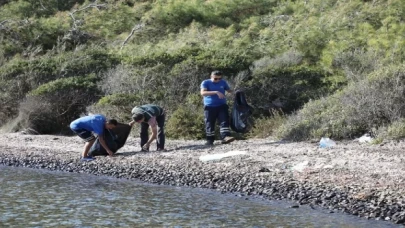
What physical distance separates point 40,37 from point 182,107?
40.1ft

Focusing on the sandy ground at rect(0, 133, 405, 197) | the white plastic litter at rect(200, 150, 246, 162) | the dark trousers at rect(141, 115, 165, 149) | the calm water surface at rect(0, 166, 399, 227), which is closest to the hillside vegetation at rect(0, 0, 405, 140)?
the sandy ground at rect(0, 133, 405, 197)

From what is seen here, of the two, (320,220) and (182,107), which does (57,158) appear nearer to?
(182,107)

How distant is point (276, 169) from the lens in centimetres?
1307

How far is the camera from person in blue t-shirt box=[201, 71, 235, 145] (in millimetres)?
15461

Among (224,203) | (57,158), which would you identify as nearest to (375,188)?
(224,203)

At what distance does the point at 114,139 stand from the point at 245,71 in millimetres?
5704

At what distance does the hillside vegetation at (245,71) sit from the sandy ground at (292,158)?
1003 mm

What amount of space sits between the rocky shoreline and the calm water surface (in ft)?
1.09

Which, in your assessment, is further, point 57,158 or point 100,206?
point 57,158

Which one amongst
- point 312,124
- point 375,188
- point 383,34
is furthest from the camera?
point 383,34

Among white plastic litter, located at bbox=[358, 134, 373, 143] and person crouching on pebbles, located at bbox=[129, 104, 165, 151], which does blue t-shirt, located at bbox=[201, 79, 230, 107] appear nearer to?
person crouching on pebbles, located at bbox=[129, 104, 165, 151]

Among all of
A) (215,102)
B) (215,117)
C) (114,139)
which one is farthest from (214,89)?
(114,139)

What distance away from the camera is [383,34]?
22547 mm

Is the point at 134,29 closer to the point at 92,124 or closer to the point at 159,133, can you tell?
the point at 159,133
